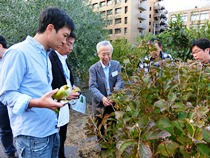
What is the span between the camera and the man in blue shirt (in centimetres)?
134

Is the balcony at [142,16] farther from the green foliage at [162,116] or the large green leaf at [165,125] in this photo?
the large green leaf at [165,125]

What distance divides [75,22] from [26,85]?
15.6 ft

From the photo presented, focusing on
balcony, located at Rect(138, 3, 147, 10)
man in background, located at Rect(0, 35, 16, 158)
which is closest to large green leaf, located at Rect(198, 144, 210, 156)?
man in background, located at Rect(0, 35, 16, 158)

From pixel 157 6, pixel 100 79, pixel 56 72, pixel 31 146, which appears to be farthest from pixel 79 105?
pixel 157 6

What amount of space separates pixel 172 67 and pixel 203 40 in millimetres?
1924

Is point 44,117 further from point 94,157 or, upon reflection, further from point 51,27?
point 94,157

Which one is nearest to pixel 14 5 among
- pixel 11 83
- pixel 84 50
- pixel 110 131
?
pixel 84 50

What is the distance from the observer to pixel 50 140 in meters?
1.61

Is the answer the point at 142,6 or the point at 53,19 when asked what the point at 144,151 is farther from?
the point at 142,6

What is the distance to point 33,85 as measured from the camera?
1445mm

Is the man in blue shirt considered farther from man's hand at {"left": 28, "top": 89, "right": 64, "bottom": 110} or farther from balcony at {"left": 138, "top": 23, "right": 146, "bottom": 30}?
balcony at {"left": 138, "top": 23, "right": 146, "bottom": 30}

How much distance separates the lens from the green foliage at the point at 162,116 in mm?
844

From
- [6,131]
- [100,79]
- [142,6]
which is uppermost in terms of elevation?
[142,6]

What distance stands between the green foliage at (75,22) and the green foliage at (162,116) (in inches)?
172
